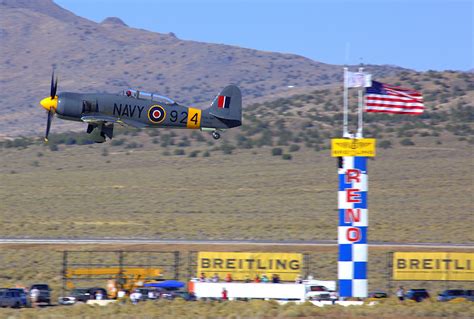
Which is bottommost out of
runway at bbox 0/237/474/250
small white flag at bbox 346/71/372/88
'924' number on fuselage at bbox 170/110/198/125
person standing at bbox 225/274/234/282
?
person standing at bbox 225/274/234/282

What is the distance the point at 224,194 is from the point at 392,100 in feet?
188

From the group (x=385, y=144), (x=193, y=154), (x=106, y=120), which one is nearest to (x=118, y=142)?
(x=193, y=154)

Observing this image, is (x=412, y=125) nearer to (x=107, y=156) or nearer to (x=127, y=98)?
(x=107, y=156)

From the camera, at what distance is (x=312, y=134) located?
431ft

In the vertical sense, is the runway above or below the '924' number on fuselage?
below

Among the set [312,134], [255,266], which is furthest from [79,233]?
[312,134]

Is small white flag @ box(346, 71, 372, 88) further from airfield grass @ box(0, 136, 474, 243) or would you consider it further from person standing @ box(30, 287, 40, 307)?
airfield grass @ box(0, 136, 474, 243)

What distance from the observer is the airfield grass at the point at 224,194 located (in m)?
68.2

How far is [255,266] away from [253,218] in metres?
33.9

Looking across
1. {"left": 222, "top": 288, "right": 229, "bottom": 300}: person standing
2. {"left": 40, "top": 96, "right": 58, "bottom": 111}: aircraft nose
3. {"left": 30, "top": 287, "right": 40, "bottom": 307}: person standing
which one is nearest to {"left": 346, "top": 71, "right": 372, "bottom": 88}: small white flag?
{"left": 222, "top": 288, "right": 229, "bottom": 300}: person standing

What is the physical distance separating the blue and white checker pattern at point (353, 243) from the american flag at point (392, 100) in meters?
2.97

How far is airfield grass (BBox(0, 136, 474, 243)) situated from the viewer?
224 ft

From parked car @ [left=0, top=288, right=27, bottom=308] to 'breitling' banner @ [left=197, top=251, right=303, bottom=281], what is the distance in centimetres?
894

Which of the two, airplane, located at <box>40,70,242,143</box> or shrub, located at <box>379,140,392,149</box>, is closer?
airplane, located at <box>40,70,242,143</box>
